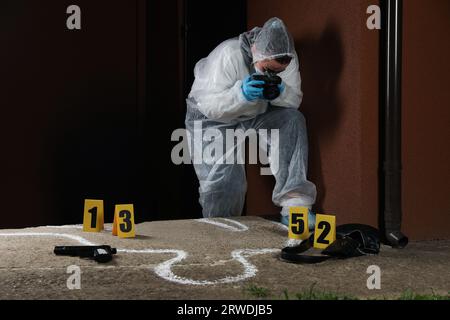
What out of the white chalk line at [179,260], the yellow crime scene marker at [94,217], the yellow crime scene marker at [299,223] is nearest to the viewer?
the white chalk line at [179,260]

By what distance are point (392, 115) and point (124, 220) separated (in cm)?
127

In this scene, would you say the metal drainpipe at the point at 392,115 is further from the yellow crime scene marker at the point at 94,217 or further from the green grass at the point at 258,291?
the yellow crime scene marker at the point at 94,217

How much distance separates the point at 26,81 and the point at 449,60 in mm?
2414

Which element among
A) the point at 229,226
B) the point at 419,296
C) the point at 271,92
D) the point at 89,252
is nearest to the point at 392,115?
the point at 271,92

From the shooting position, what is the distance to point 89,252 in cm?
222

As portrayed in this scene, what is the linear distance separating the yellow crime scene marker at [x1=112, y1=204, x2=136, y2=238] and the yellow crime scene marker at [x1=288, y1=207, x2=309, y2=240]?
0.70 m

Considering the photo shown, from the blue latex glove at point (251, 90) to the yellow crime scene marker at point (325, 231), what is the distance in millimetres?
755

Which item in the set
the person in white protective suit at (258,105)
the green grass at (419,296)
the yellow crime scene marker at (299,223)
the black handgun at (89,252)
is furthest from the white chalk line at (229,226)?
the green grass at (419,296)

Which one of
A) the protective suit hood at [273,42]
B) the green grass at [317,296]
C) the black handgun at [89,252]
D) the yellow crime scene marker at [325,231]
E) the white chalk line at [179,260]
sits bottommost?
the green grass at [317,296]

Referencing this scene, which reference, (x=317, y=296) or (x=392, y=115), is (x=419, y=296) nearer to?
(x=317, y=296)

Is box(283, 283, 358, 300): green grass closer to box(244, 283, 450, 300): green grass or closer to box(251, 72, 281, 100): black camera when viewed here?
box(244, 283, 450, 300): green grass

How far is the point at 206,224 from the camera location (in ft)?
9.91

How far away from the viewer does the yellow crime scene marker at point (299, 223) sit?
8.48ft
